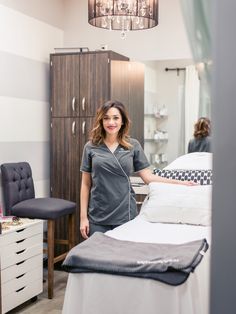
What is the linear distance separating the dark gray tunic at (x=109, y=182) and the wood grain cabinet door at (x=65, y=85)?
1.42 m

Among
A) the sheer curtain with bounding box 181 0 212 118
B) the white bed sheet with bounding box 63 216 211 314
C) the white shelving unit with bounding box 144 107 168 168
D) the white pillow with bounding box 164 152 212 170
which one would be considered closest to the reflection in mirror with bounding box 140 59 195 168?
the white shelving unit with bounding box 144 107 168 168

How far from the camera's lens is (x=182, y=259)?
1.99 metres

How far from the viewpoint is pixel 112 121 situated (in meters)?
2.78

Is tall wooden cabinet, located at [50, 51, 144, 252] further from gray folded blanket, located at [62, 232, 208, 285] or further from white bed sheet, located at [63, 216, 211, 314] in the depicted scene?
white bed sheet, located at [63, 216, 211, 314]

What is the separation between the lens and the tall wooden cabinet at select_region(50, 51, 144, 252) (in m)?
4.08

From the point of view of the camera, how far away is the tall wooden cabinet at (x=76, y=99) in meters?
4.08

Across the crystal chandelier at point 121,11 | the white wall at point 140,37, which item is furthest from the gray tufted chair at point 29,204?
the white wall at point 140,37

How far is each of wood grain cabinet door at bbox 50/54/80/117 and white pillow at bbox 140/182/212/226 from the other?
4.82 ft

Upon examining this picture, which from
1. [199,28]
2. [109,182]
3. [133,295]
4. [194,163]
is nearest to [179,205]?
[109,182]

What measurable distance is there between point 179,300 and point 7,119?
2434 mm

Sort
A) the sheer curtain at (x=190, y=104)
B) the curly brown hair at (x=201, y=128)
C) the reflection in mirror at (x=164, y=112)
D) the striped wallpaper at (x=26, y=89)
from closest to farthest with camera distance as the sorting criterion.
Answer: the striped wallpaper at (x=26, y=89)
the curly brown hair at (x=201, y=128)
the sheer curtain at (x=190, y=104)
the reflection in mirror at (x=164, y=112)

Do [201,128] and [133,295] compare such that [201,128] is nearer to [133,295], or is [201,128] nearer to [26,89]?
[26,89]

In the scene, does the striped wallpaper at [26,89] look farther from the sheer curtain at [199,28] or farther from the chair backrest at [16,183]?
the sheer curtain at [199,28]

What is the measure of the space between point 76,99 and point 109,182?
156 cm
